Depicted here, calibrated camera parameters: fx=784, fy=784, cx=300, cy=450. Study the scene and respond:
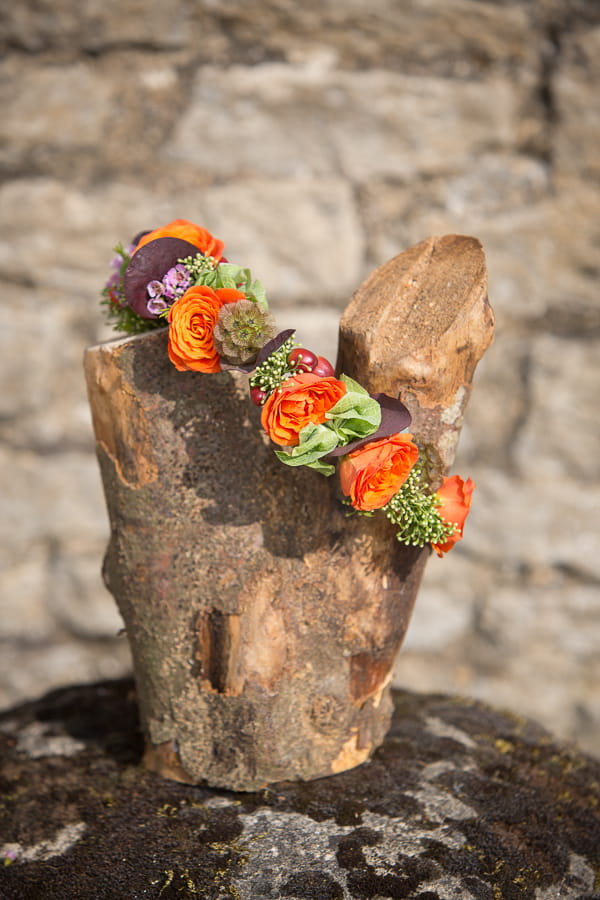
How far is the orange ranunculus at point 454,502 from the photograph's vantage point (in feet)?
2.63

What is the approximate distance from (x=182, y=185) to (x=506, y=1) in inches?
25.8

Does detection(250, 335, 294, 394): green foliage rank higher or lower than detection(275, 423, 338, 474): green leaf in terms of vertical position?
higher

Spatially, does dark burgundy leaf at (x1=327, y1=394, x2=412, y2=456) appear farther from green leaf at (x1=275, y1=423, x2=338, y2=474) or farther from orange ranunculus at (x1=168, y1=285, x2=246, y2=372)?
orange ranunculus at (x1=168, y1=285, x2=246, y2=372)

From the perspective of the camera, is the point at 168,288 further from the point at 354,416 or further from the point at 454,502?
the point at 454,502

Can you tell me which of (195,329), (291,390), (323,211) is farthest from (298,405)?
(323,211)

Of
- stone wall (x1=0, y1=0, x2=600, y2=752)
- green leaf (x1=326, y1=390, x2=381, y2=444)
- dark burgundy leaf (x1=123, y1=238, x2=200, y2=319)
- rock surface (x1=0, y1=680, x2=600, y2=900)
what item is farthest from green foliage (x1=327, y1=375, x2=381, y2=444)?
stone wall (x1=0, y1=0, x2=600, y2=752)

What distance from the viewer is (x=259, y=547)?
857 millimetres

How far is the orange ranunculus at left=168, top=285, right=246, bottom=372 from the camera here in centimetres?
75

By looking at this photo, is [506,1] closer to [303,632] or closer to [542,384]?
[542,384]

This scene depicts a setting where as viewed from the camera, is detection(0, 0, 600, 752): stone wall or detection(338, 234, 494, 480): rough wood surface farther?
detection(0, 0, 600, 752): stone wall

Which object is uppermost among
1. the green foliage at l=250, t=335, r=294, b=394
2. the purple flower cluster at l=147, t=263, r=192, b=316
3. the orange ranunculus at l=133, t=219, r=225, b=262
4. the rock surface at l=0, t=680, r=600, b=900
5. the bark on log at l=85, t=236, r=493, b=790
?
the orange ranunculus at l=133, t=219, r=225, b=262

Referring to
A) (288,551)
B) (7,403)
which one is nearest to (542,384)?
(288,551)

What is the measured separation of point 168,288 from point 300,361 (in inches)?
6.5

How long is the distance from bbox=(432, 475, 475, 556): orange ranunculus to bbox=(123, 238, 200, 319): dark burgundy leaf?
0.36 metres
